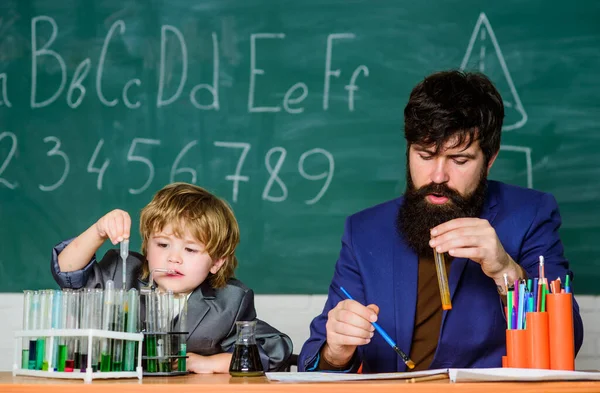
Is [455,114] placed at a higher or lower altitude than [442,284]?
higher

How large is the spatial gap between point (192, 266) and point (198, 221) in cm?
13

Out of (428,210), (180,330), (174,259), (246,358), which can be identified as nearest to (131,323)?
(180,330)

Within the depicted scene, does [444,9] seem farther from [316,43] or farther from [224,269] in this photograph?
[224,269]

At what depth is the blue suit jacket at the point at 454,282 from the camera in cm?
212

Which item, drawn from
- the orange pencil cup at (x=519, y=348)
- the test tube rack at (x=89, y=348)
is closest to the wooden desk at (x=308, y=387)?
the test tube rack at (x=89, y=348)

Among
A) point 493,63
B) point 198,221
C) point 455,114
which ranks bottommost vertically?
point 198,221

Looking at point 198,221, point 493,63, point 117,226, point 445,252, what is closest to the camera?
point 117,226

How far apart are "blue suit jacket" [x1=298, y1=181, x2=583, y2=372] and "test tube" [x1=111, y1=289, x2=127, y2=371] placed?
0.56 m

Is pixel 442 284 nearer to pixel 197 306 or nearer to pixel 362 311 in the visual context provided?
pixel 362 311

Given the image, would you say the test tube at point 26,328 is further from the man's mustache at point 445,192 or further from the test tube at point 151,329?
the man's mustache at point 445,192

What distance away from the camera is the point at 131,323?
159cm

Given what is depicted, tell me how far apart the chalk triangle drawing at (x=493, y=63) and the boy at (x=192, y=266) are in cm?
126

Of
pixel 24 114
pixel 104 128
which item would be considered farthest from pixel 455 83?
pixel 24 114

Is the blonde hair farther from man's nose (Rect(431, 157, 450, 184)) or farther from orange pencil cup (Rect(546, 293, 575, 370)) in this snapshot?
orange pencil cup (Rect(546, 293, 575, 370))
